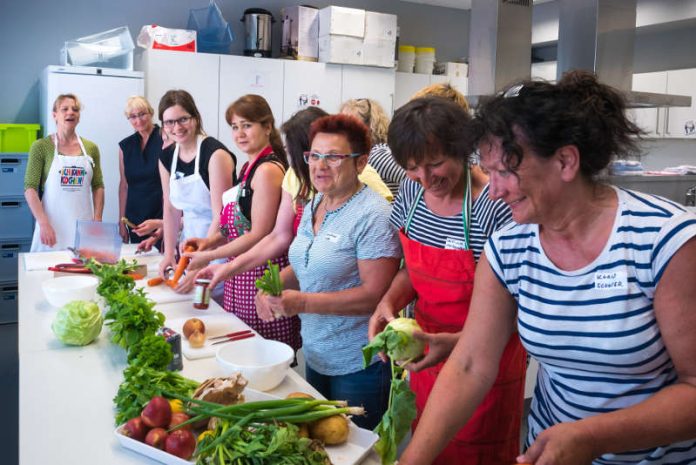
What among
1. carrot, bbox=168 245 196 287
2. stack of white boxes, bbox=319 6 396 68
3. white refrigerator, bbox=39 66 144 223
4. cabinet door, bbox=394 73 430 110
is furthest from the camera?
cabinet door, bbox=394 73 430 110

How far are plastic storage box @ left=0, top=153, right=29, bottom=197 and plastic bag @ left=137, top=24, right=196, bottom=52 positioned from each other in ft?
4.40

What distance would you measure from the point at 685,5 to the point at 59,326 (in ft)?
19.3

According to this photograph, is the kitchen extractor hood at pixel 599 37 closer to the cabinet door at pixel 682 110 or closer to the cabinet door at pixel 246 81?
the cabinet door at pixel 246 81

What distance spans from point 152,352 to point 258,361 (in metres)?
0.29

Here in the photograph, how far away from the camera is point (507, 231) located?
1327mm

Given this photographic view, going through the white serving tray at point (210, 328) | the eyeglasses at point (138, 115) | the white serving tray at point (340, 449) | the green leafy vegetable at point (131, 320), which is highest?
the eyeglasses at point (138, 115)

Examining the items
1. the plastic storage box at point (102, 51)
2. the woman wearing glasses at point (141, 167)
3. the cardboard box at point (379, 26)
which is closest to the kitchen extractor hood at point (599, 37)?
the woman wearing glasses at point (141, 167)

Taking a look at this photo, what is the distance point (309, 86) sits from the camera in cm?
601

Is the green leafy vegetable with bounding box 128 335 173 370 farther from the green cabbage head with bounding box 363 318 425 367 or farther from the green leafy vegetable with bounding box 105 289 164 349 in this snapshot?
the green cabbage head with bounding box 363 318 425 367

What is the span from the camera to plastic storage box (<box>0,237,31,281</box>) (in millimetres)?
5105

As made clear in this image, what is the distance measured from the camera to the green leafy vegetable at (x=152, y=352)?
163 cm

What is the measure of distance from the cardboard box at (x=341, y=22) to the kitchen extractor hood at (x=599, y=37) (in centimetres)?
303

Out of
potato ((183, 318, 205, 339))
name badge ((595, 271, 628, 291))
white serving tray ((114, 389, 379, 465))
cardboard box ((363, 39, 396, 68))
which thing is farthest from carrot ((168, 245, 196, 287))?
cardboard box ((363, 39, 396, 68))

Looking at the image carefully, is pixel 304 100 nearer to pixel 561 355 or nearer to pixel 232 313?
pixel 232 313
